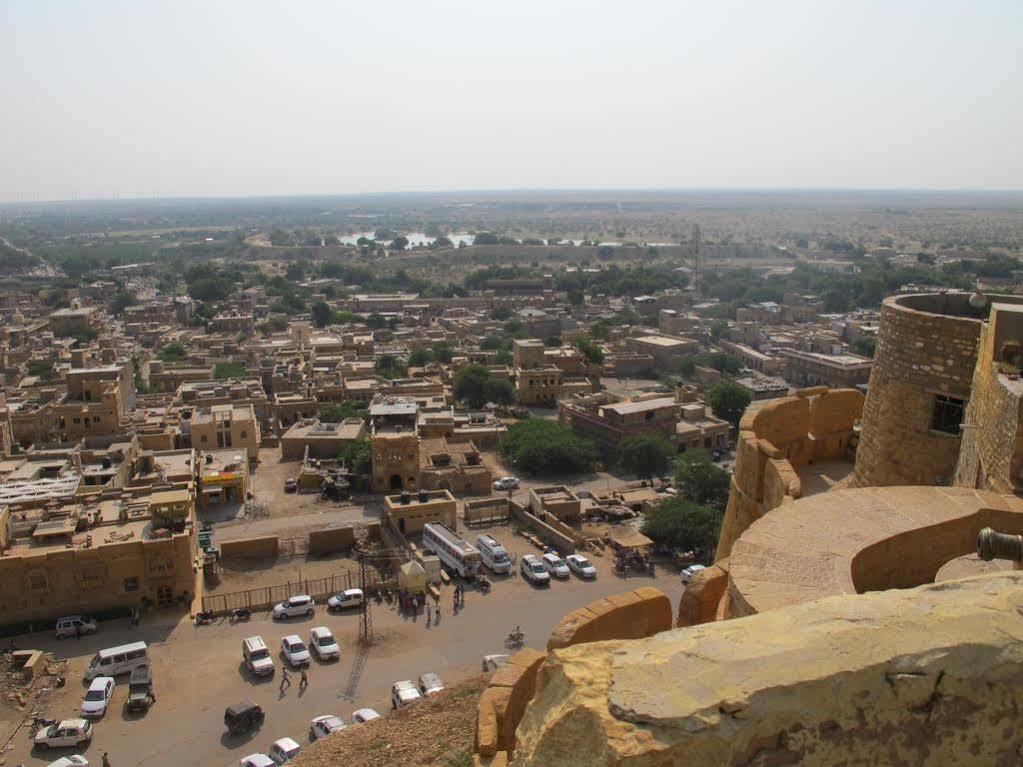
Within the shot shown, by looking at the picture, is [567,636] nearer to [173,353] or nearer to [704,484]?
[704,484]

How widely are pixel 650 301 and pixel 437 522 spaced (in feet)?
214

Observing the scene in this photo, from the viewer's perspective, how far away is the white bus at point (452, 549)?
87.3 feet

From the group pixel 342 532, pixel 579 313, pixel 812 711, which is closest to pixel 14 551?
pixel 342 532

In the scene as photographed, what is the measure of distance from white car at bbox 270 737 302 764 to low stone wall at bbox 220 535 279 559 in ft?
41.8

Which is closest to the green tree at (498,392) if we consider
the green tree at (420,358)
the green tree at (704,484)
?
the green tree at (420,358)

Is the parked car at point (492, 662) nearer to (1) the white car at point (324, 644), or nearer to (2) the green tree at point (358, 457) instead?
(1) the white car at point (324, 644)

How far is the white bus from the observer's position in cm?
2661

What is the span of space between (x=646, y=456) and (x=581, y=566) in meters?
13.6

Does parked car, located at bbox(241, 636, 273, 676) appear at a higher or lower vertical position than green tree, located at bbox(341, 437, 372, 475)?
higher

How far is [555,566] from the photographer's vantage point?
2708 centimetres

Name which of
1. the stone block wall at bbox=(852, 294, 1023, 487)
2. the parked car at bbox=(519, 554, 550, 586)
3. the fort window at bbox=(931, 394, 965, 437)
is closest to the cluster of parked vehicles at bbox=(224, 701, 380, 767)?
the parked car at bbox=(519, 554, 550, 586)

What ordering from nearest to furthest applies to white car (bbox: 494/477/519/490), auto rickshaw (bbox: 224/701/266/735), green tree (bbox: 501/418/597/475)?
auto rickshaw (bbox: 224/701/266/735) < white car (bbox: 494/477/519/490) < green tree (bbox: 501/418/597/475)

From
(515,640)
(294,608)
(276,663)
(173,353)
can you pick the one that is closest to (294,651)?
(276,663)

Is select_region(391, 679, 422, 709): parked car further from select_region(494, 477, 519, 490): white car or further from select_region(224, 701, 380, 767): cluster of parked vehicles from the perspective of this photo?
select_region(494, 477, 519, 490): white car
